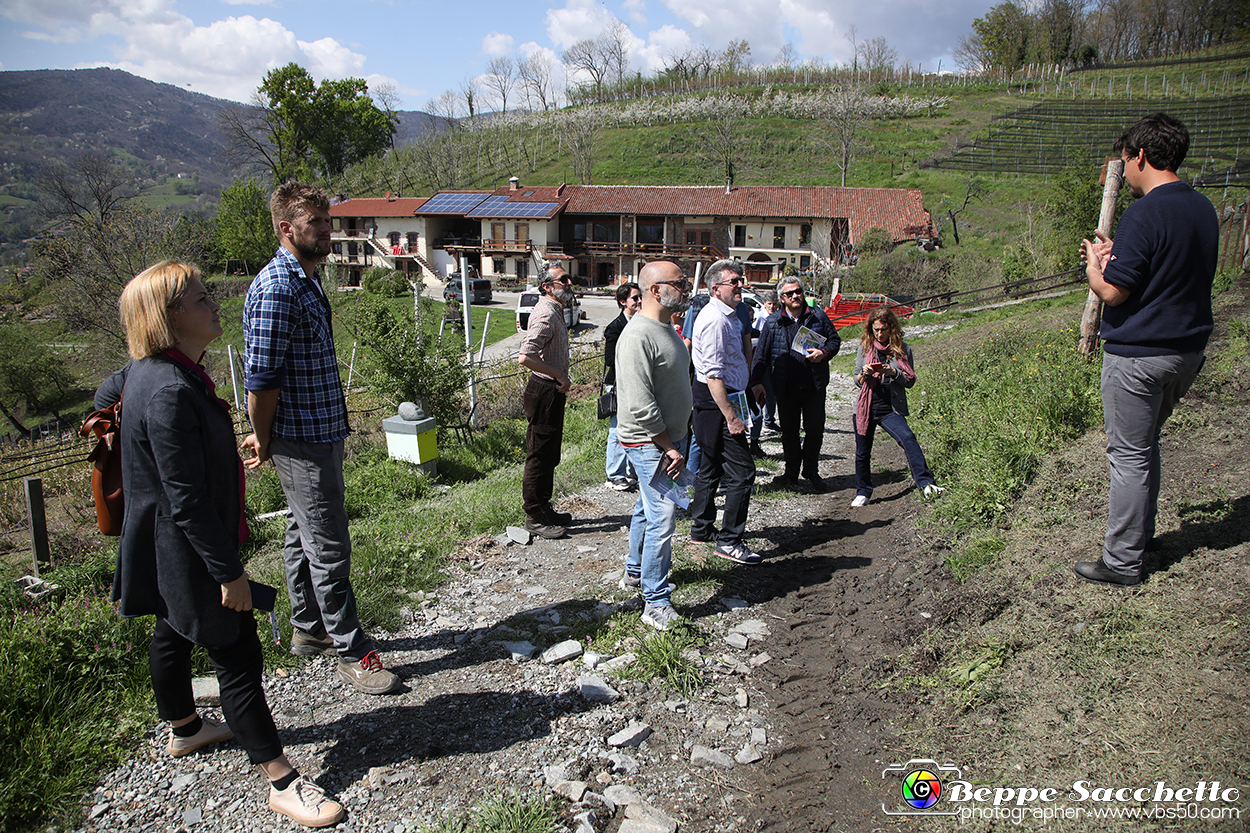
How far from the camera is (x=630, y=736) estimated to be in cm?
313

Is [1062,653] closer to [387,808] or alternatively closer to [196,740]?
[387,808]

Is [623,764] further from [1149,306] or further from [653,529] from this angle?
[1149,306]

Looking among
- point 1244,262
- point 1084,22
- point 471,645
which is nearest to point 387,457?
point 471,645

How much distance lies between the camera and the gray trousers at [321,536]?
322cm

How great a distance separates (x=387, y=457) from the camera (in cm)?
763

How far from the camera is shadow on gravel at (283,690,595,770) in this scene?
118 inches

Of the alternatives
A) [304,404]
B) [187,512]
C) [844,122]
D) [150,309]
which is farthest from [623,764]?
[844,122]

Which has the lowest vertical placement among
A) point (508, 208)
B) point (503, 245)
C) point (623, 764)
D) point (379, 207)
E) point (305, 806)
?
point (623, 764)

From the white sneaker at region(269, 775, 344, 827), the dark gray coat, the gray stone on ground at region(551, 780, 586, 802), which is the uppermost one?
the dark gray coat

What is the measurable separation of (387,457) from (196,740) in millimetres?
4880

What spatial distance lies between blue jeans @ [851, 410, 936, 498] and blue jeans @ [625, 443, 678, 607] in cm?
289

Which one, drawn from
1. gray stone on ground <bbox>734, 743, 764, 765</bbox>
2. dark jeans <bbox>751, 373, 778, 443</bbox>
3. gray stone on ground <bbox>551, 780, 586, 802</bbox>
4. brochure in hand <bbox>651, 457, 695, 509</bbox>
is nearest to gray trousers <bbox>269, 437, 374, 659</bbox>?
gray stone on ground <bbox>551, 780, 586, 802</bbox>

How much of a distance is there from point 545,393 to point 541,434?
34 centimetres

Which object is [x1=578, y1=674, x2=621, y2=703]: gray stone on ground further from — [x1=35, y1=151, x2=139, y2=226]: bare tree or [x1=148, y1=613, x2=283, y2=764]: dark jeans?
[x1=35, y1=151, x2=139, y2=226]: bare tree
